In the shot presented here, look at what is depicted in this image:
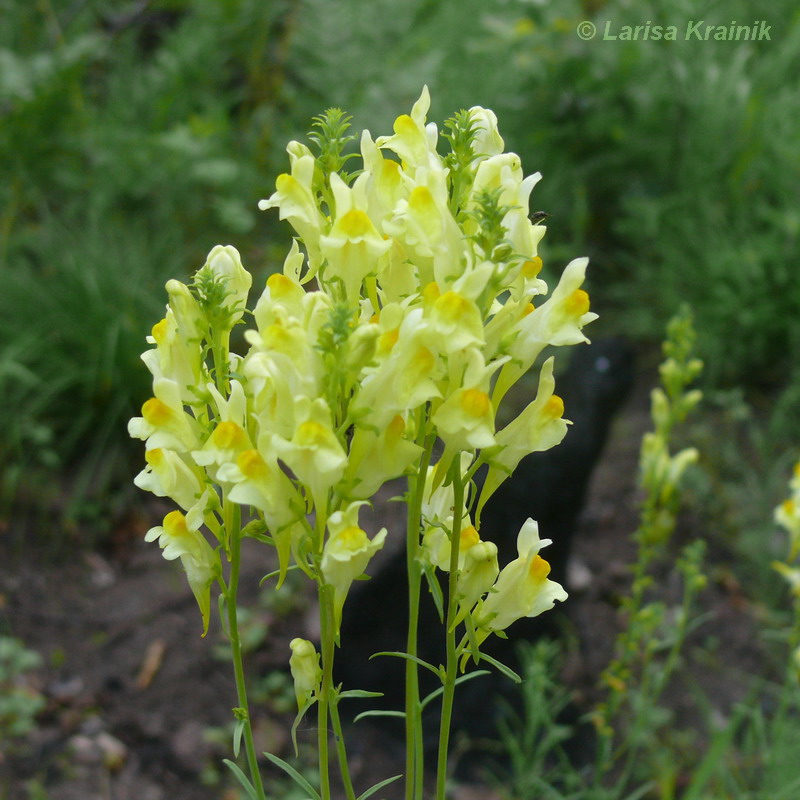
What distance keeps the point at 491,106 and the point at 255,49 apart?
1.60 m

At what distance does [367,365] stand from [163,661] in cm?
248

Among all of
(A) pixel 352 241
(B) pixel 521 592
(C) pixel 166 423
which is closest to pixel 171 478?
(C) pixel 166 423

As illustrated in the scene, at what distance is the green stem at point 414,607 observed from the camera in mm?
1140

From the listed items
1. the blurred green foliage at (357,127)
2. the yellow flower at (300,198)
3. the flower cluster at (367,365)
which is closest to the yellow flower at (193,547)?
the flower cluster at (367,365)

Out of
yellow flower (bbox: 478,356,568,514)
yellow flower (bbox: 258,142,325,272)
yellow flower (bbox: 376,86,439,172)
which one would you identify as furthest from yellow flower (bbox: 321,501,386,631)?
yellow flower (bbox: 376,86,439,172)

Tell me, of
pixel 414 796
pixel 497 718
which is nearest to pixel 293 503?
pixel 414 796

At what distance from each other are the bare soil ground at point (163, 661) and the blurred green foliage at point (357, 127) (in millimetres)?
390

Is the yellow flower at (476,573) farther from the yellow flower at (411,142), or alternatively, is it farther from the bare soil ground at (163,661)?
the bare soil ground at (163,661)

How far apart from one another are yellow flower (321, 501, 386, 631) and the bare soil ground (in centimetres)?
188

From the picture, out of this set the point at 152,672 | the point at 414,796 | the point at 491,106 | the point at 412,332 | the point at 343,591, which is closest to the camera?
the point at 412,332

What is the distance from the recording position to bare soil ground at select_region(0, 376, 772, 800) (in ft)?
9.17

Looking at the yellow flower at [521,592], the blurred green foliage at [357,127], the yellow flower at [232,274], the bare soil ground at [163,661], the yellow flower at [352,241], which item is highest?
the yellow flower at [352,241]

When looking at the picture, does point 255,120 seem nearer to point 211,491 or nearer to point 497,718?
point 497,718

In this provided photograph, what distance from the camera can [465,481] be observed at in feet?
3.75
